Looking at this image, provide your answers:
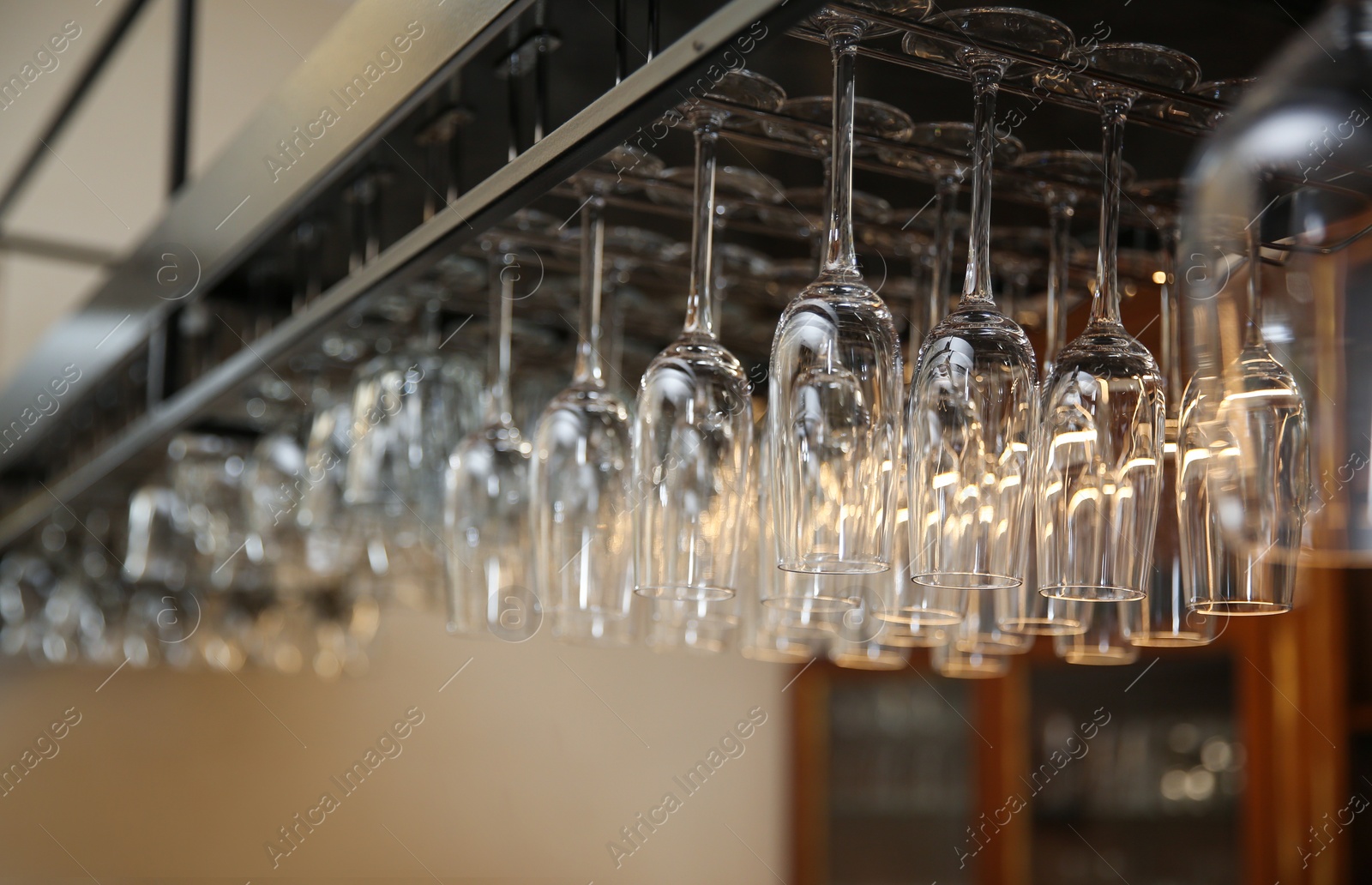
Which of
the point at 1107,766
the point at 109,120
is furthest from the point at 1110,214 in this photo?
the point at 109,120

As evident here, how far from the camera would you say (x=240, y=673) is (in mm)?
3533

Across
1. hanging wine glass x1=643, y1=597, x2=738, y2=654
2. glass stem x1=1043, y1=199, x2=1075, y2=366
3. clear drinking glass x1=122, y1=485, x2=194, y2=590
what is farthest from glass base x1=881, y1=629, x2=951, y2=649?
clear drinking glass x1=122, y1=485, x2=194, y2=590

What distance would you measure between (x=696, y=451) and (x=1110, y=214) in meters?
0.22

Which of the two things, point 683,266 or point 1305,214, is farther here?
point 683,266

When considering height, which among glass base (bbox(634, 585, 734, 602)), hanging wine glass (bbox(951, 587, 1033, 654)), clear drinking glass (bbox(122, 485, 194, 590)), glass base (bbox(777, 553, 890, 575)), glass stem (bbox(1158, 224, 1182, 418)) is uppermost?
glass stem (bbox(1158, 224, 1182, 418))

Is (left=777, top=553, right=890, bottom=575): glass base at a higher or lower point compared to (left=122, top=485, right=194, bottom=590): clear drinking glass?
lower

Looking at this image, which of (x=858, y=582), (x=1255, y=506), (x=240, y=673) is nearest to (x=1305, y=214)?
(x=1255, y=506)

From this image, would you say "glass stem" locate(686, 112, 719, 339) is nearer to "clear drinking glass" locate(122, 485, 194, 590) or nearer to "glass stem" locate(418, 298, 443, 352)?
"glass stem" locate(418, 298, 443, 352)

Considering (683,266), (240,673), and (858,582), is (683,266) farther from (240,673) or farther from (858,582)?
A: (240,673)

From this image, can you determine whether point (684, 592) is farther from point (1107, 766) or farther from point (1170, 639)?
point (1107, 766)

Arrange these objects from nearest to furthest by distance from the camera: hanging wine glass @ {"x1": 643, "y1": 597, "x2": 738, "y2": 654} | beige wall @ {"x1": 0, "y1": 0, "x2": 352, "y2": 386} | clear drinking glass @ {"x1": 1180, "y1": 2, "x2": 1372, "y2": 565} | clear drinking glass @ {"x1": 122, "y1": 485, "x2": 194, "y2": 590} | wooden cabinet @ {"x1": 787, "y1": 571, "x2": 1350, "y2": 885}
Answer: clear drinking glass @ {"x1": 1180, "y1": 2, "x2": 1372, "y2": 565}, hanging wine glass @ {"x1": 643, "y1": 597, "x2": 738, "y2": 654}, clear drinking glass @ {"x1": 122, "y1": 485, "x2": 194, "y2": 590}, wooden cabinet @ {"x1": 787, "y1": 571, "x2": 1350, "y2": 885}, beige wall @ {"x1": 0, "y1": 0, "x2": 352, "y2": 386}

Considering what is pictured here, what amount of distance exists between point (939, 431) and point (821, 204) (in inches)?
11.3

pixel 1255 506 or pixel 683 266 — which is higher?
pixel 683 266

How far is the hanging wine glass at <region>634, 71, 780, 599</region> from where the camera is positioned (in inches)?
27.3
